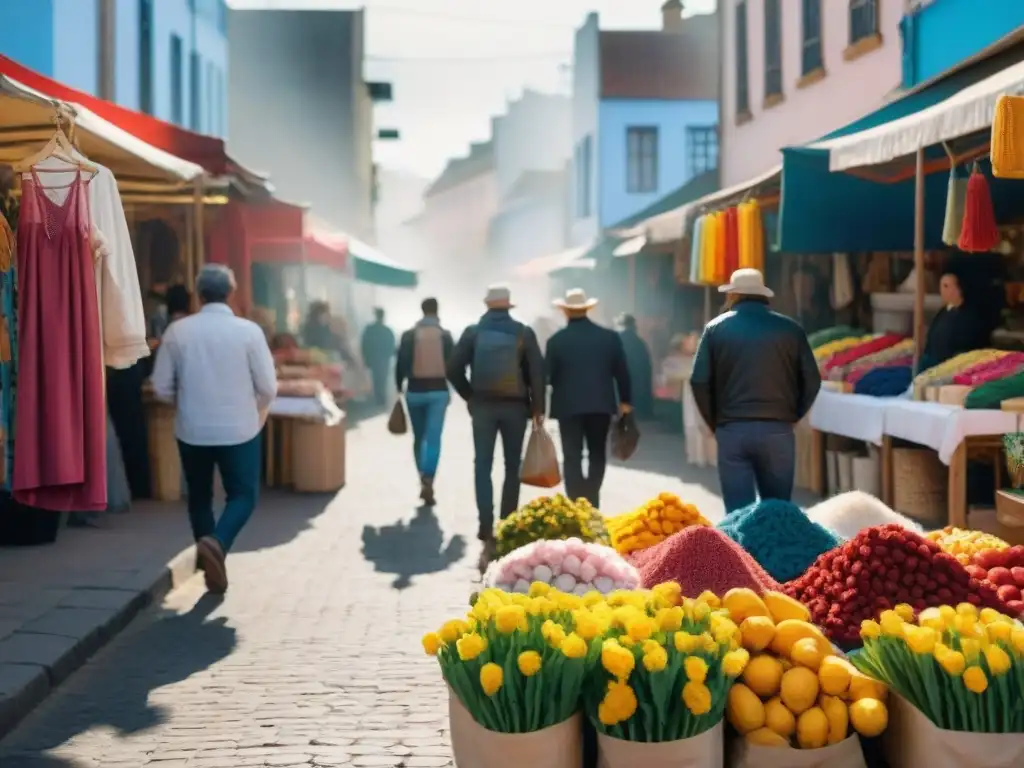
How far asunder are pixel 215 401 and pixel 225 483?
603 mm

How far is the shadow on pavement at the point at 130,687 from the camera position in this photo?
6039 mm

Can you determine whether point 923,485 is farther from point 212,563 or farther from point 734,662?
point 734,662

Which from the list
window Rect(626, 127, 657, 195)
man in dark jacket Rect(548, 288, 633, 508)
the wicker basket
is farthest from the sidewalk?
window Rect(626, 127, 657, 195)

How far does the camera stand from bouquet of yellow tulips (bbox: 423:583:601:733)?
4281 mm

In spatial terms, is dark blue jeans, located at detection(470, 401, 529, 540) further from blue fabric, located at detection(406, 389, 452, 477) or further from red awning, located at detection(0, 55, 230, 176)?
red awning, located at detection(0, 55, 230, 176)

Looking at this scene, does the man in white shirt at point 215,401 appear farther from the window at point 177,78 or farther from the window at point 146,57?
the window at point 177,78

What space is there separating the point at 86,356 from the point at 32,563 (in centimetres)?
320

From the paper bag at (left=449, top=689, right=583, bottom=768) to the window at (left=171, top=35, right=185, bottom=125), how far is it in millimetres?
24618

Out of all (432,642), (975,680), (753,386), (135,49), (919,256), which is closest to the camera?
(975,680)

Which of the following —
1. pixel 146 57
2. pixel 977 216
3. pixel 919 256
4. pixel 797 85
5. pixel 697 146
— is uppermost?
pixel 697 146

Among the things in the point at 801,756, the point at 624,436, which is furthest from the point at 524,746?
the point at 624,436

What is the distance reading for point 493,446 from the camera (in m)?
11.0

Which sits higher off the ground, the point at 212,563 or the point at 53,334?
the point at 53,334

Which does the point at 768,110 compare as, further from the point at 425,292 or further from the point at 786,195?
the point at 425,292
